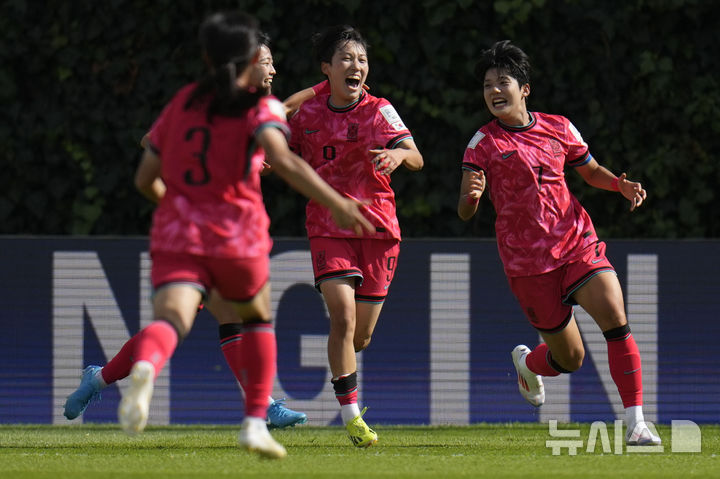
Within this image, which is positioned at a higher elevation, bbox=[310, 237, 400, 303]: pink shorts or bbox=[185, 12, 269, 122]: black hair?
bbox=[185, 12, 269, 122]: black hair

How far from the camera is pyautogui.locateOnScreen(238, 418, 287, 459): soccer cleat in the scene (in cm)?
454

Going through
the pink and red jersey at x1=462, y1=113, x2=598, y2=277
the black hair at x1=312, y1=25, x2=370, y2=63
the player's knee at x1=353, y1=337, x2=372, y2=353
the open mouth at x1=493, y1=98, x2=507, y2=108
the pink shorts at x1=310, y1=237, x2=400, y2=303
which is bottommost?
the player's knee at x1=353, y1=337, x2=372, y2=353

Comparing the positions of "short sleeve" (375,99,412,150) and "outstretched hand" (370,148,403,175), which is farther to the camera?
"short sleeve" (375,99,412,150)

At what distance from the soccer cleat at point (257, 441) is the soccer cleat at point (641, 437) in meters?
2.24

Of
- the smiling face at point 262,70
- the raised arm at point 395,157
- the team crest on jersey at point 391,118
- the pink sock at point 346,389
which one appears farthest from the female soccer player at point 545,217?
the smiling face at point 262,70

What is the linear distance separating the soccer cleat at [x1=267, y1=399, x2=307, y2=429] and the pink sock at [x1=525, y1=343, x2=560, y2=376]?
1.39 metres

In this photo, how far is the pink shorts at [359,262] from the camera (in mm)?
6438

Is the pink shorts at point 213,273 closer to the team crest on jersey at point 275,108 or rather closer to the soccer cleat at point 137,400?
the soccer cleat at point 137,400

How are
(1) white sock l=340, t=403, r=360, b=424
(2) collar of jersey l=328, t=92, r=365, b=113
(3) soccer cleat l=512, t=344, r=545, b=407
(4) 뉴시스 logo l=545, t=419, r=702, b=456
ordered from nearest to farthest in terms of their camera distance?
1. (4) 뉴시스 logo l=545, t=419, r=702, b=456
2. (1) white sock l=340, t=403, r=360, b=424
3. (2) collar of jersey l=328, t=92, r=365, b=113
4. (3) soccer cleat l=512, t=344, r=545, b=407

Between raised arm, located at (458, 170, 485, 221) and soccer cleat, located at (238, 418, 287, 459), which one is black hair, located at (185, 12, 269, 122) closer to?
soccer cleat, located at (238, 418, 287, 459)

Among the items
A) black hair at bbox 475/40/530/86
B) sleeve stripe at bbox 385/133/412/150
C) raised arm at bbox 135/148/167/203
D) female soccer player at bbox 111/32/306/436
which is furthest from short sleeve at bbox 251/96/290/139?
black hair at bbox 475/40/530/86

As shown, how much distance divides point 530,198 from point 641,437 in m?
1.32

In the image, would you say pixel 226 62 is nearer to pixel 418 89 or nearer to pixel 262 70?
pixel 262 70

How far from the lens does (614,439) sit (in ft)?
22.2
